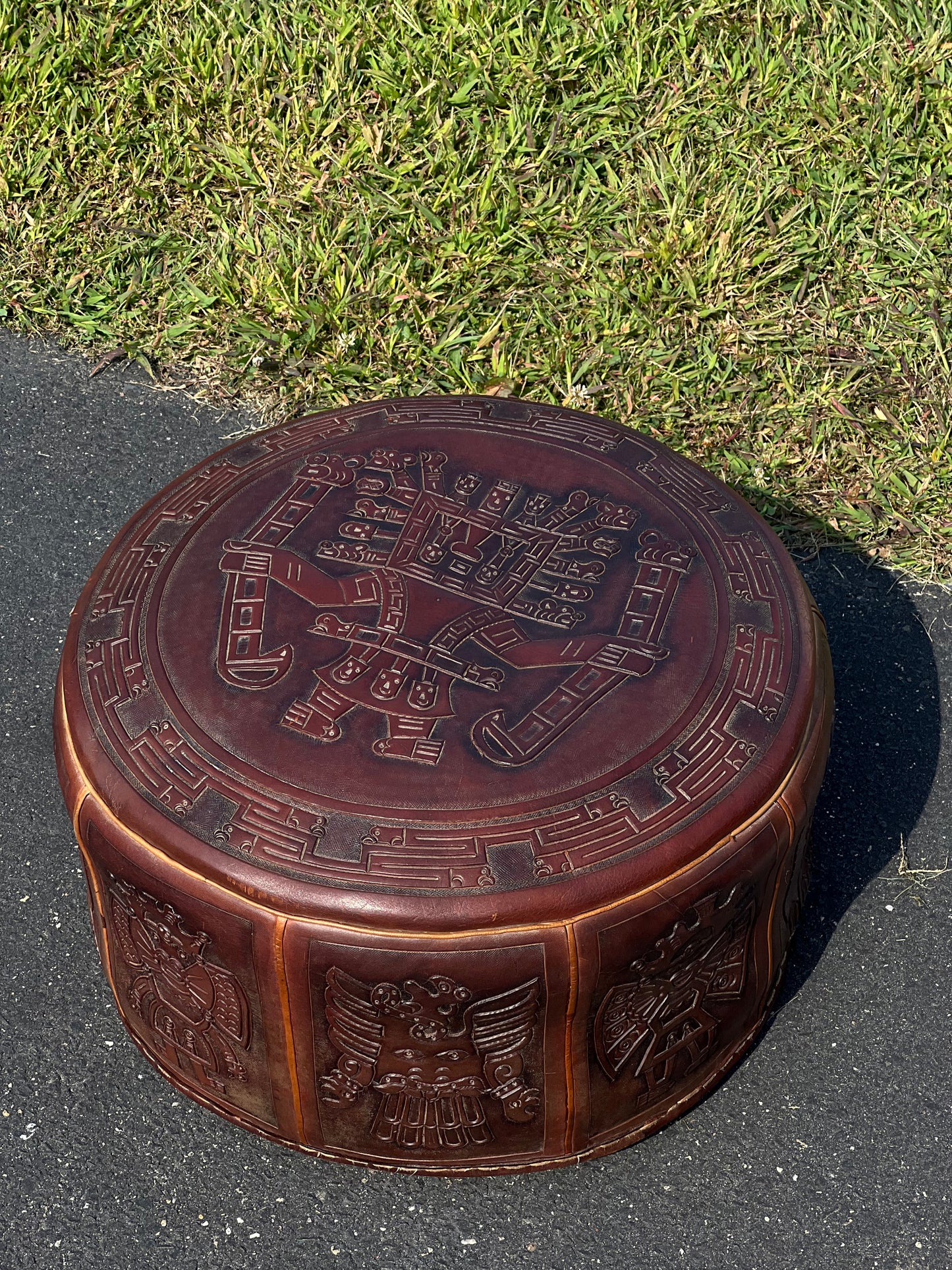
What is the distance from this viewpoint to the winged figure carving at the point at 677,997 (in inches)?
85.5

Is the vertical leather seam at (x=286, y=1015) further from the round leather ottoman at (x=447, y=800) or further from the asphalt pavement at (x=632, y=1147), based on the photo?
the asphalt pavement at (x=632, y=1147)

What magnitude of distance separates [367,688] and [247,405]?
2117mm

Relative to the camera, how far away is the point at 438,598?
248 cm

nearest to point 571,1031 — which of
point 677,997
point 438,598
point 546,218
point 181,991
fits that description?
point 677,997

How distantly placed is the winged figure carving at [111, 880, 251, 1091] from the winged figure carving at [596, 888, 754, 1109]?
607 mm

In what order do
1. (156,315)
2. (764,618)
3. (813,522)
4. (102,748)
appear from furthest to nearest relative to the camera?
(156,315) < (813,522) < (764,618) < (102,748)

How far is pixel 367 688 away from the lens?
2.29m

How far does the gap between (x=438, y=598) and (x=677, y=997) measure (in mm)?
810

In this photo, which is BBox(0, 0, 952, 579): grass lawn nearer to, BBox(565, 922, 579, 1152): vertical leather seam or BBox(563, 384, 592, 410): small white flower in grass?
BBox(563, 384, 592, 410): small white flower in grass

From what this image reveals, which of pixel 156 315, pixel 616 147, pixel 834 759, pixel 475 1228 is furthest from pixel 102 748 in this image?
pixel 616 147

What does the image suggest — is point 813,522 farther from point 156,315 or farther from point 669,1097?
point 156,315

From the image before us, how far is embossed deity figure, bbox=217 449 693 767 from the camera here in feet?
7.41

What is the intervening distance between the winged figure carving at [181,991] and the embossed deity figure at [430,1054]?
0.18 m

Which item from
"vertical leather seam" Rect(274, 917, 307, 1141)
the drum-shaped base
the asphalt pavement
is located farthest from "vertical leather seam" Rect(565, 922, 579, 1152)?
"vertical leather seam" Rect(274, 917, 307, 1141)
